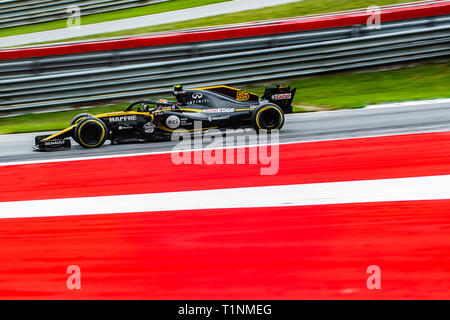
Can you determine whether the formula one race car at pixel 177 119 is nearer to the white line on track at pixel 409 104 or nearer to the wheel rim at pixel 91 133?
the wheel rim at pixel 91 133

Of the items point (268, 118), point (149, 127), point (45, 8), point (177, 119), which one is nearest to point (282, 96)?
point (268, 118)

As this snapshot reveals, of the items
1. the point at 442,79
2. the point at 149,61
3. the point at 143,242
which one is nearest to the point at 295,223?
the point at 143,242

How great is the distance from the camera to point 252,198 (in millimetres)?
5281

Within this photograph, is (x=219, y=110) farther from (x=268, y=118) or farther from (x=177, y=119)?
(x=268, y=118)

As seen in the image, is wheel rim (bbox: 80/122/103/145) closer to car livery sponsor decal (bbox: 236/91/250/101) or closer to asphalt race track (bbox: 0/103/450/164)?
asphalt race track (bbox: 0/103/450/164)

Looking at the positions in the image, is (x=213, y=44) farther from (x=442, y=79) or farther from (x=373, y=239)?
(x=373, y=239)

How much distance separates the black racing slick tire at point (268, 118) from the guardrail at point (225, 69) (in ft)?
11.3

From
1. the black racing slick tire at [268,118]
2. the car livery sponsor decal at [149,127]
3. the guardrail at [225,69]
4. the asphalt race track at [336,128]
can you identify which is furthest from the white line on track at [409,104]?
the car livery sponsor decal at [149,127]

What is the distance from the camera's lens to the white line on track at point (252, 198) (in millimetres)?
5000

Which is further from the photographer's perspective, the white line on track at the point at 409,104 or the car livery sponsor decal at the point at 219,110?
the white line on track at the point at 409,104

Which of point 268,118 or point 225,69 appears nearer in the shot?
point 268,118

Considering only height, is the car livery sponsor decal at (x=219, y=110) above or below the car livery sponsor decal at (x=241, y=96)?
below

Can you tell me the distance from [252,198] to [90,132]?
4.01 m

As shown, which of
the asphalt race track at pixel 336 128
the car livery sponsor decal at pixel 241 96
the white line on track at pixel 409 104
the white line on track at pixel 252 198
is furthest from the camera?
the white line on track at pixel 409 104
